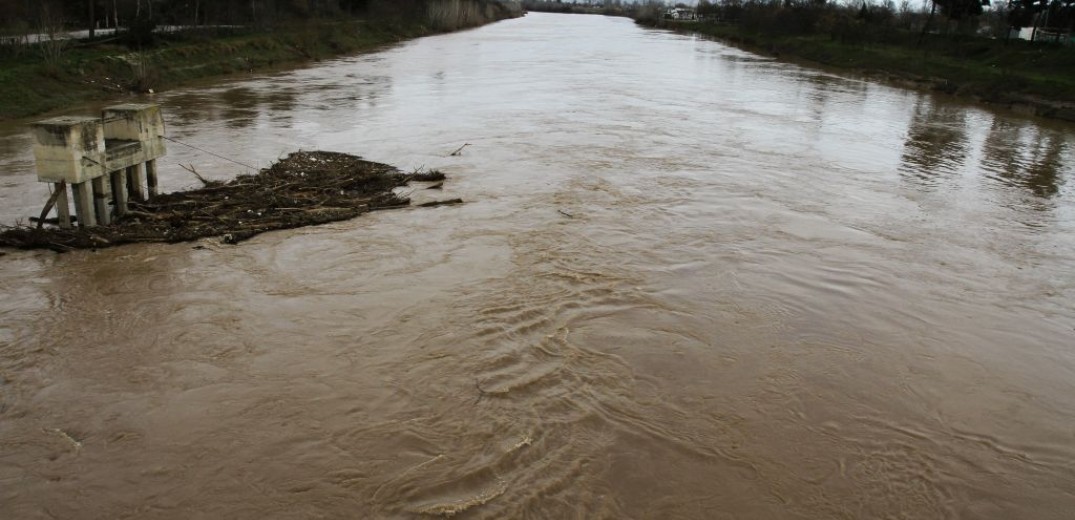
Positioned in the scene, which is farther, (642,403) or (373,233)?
(373,233)

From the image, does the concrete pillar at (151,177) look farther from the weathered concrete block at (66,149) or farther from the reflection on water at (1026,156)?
the reflection on water at (1026,156)

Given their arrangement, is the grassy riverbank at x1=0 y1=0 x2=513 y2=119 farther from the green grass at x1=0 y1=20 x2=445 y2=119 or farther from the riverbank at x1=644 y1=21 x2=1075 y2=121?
the riverbank at x1=644 y1=21 x2=1075 y2=121

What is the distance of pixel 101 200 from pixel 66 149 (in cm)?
110

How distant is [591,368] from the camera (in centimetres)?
670

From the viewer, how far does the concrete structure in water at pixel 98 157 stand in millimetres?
8992

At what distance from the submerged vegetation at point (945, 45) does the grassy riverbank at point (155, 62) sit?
28.0m

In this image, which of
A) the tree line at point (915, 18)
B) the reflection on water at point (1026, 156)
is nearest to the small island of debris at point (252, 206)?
the reflection on water at point (1026, 156)

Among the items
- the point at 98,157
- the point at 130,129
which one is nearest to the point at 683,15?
the point at 130,129

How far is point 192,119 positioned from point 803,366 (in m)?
17.2

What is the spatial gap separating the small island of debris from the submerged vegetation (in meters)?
23.1

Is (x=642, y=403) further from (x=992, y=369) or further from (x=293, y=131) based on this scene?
(x=293, y=131)

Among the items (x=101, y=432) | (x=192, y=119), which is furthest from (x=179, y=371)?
(x=192, y=119)

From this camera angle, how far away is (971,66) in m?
33.1

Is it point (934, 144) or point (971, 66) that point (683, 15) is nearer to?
point (971, 66)
